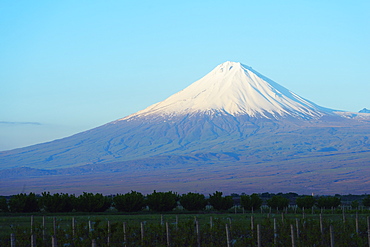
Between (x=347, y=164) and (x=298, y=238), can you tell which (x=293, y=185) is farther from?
(x=298, y=238)

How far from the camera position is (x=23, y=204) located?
42219 mm

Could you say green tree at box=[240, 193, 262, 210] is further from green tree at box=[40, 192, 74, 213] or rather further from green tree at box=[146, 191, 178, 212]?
green tree at box=[40, 192, 74, 213]

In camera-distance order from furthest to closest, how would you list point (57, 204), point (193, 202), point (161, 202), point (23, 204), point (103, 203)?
point (193, 202), point (161, 202), point (103, 203), point (57, 204), point (23, 204)

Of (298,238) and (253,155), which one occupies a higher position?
(253,155)

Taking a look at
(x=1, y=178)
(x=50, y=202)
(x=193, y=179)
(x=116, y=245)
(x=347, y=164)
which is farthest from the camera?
(x=1, y=178)

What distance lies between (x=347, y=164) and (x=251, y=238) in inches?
6072

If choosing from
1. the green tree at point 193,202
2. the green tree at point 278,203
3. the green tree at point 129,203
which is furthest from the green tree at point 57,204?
the green tree at point 278,203

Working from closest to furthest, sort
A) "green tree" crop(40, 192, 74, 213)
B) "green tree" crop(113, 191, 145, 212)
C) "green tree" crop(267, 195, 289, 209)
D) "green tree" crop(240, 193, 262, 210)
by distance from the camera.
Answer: "green tree" crop(40, 192, 74, 213)
"green tree" crop(113, 191, 145, 212)
"green tree" crop(240, 193, 262, 210)
"green tree" crop(267, 195, 289, 209)

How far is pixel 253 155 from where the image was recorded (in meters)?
199

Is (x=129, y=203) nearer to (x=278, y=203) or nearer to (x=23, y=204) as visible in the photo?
(x=23, y=204)

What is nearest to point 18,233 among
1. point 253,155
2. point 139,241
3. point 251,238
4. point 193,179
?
point 139,241

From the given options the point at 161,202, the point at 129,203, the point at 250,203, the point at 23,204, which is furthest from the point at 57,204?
the point at 250,203

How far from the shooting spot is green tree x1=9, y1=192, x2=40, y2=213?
42.3 m

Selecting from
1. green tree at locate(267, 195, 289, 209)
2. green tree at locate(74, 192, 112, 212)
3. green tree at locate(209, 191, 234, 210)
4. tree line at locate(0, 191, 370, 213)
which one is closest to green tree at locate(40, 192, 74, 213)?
tree line at locate(0, 191, 370, 213)
